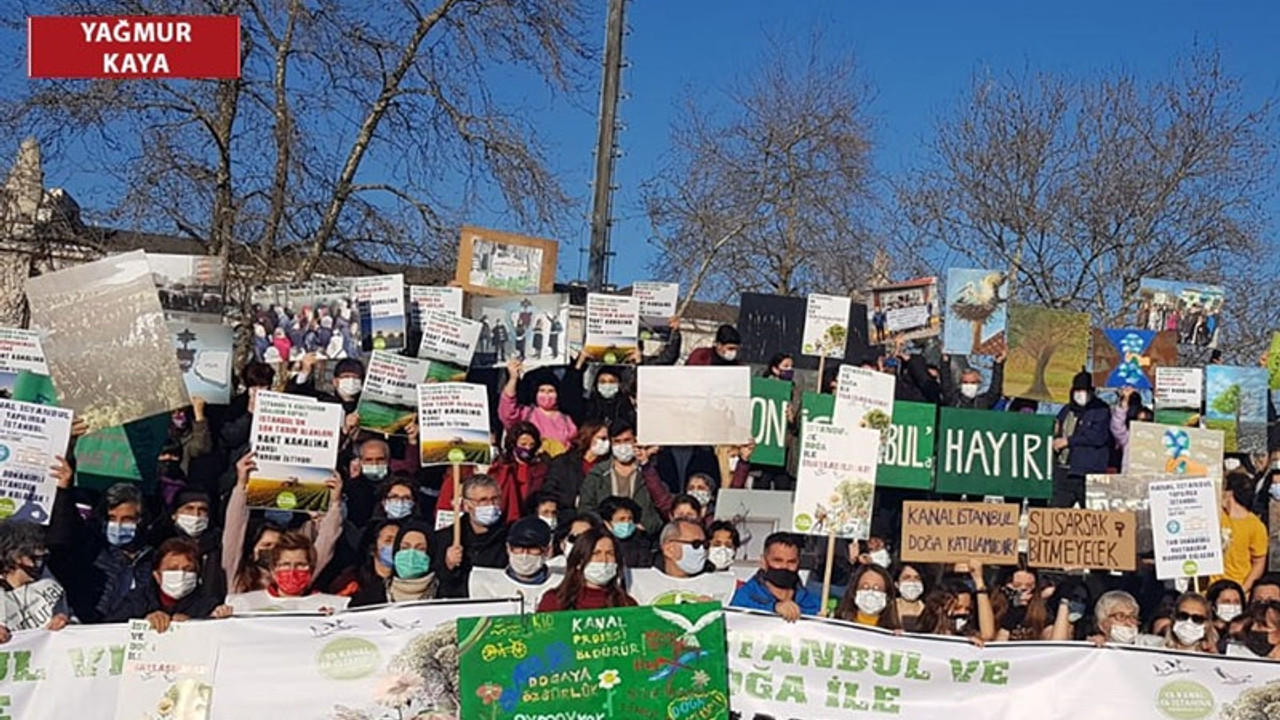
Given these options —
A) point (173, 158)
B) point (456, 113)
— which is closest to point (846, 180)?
point (456, 113)

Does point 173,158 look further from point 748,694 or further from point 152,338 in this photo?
point 748,694

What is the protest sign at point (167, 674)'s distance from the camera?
280 inches

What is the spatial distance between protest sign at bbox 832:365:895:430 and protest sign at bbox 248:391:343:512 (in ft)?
8.91

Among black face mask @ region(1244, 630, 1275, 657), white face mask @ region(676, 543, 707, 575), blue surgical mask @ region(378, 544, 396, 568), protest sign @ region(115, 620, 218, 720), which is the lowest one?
protest sign @ region(115, 620, 218, 720)

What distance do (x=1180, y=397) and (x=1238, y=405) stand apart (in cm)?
56

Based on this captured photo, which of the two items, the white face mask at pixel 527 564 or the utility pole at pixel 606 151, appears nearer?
the white face mask at pixel 527 564

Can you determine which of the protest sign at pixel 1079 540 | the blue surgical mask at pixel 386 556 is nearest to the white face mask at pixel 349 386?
the blue surgical mask at pixel 386 556

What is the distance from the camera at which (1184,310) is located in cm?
1238

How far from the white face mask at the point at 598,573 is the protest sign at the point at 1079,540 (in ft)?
8.88

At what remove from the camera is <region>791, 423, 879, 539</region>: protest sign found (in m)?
8.55

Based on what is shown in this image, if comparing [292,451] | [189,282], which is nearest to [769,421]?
[292,451]

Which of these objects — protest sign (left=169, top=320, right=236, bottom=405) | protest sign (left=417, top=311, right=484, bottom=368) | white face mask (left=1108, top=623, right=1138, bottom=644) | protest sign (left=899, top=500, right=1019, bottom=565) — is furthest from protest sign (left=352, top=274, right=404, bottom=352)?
white face mask (left=1108, top=623, right=1138, bottom=644)

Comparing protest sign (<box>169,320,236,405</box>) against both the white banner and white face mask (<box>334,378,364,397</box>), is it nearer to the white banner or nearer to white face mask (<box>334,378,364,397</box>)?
white face mask (<box>334,378,364,397</box>)

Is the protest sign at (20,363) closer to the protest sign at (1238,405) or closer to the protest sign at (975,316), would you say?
the protest sign at (975,316)
